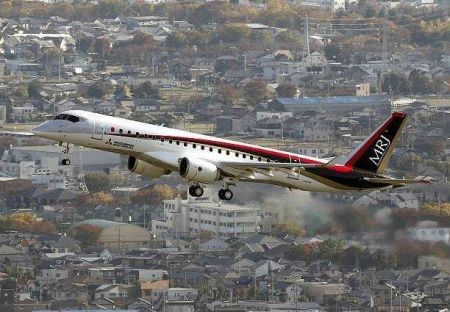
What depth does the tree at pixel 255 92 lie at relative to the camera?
473 feet

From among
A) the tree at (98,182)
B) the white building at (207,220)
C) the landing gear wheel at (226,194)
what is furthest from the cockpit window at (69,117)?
the tree at (98,182)

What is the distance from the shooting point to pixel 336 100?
14088 centimetres

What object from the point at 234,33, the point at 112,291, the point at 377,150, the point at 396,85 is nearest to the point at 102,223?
the point at 112,291

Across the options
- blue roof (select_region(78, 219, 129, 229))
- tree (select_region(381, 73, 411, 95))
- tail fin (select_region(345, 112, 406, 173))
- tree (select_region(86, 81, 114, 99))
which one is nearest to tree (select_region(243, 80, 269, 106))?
tree (select_region(381, 73, 411, 95))

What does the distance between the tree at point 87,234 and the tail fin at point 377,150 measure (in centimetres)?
3443

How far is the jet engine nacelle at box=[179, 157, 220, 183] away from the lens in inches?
2125

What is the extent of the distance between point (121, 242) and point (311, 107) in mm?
48922

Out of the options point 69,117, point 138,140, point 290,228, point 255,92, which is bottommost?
point 255,92

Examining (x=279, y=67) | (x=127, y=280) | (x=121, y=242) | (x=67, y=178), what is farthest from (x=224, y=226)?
(x=279, y=67)

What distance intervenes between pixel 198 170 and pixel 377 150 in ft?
15.3

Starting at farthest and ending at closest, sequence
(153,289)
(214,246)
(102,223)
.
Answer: (102,223) → (214,246) → (153,289)

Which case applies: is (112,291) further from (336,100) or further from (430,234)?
(336,100)

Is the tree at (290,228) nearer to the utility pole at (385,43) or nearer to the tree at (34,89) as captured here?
the tree at (34,89)

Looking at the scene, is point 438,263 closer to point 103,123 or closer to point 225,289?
point 225,289
